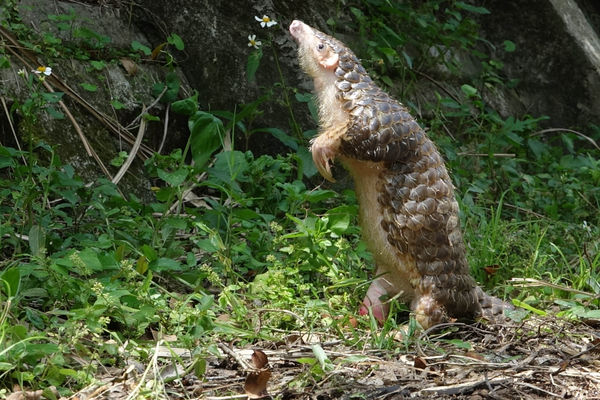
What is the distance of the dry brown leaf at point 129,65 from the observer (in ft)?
17.1

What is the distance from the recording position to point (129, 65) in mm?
5227

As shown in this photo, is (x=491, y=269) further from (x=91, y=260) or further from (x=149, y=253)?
(x=91, y=260)

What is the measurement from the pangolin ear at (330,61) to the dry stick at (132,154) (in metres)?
1.65

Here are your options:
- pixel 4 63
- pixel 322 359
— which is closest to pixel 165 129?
pixel 4 63

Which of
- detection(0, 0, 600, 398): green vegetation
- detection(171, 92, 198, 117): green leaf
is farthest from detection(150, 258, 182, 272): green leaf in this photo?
detection(171, 92, 198, 117): green leaf

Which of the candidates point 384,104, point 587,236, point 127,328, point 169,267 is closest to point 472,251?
point 587,236

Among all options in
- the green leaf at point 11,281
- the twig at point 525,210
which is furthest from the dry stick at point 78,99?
the twig at point 525,210

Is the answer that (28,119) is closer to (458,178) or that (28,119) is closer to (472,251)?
(472,251)

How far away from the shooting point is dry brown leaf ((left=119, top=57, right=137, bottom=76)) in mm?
5207

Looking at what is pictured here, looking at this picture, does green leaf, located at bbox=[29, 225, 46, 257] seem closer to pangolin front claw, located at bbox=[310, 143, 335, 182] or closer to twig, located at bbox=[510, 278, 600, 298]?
pangolin front claw, located at bbox=[310, 143, 335, 182]

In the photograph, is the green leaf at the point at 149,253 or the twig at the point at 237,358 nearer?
the twig at the point at 237,358

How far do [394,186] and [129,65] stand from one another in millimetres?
2453

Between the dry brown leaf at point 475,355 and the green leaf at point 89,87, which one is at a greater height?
the dry brown leaf at point 475,355

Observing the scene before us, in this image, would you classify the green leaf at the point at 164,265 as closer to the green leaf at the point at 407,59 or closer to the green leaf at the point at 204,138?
the green leaf at the point at 204,138
